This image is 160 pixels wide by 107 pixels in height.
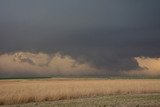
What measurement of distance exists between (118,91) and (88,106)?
22.1m

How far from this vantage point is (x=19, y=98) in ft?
118

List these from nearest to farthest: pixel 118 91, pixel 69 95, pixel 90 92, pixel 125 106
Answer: pixel 125 106
pixel 69 95
pixel 90 92
pixel 118 91

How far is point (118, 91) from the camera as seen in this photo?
48.1 m

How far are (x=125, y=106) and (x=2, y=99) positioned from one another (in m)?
15.4

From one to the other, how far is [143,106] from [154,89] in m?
27.0

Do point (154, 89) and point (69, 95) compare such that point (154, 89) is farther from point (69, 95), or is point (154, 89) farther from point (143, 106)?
point (143, 106)

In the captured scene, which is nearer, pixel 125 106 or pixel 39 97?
pixel 125 106

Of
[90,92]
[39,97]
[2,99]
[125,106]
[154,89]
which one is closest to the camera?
[125,106]

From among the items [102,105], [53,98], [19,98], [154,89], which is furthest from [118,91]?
[102,105]

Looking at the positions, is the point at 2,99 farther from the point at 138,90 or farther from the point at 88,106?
the point at 138,90

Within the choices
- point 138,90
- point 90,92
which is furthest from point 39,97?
point 138,90

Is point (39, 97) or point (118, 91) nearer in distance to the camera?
point (39, 97)

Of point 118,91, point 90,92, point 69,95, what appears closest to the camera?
point 69,95

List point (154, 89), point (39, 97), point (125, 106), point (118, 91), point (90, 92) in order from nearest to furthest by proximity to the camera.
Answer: point (125, 106) → point (39, 97) → point (90, 92) → point (118, 91) → point (154, 89)
